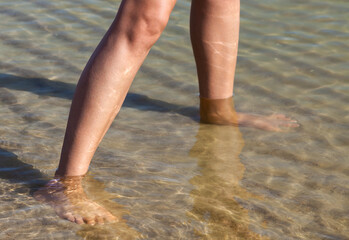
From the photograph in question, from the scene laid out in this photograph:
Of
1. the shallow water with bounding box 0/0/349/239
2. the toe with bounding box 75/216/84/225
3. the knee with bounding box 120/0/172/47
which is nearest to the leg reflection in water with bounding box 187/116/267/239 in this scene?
the shallow water with bounding box 0/0/349/239

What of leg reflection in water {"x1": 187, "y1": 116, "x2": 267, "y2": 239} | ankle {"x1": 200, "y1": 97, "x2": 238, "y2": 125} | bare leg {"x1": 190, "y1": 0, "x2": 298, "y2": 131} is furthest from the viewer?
ankle {"x1": 200, "y1": 97, "x2": 238, "y2": 125}

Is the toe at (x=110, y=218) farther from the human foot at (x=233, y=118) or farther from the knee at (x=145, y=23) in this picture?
the human foot at (x=233, y=118)

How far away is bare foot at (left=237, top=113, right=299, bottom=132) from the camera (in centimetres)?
295

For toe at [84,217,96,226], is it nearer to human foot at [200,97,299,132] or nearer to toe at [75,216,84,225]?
toe at [75,216,84,225]

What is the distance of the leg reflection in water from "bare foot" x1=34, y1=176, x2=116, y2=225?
0.33 m

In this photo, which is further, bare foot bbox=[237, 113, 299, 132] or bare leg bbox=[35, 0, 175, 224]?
bare foot bbox=[237, 113, 299, 132]

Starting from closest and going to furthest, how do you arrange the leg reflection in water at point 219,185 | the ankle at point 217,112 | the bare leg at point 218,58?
1. the leg reflection in water at point 219,185
2. the bare leg at point 218,58
3. the ankle at point 217,112

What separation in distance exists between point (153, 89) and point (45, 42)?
1009mm

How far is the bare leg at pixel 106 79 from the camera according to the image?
7.15ft

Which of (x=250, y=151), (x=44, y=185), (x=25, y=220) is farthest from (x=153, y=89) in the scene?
(x=25, y=220)

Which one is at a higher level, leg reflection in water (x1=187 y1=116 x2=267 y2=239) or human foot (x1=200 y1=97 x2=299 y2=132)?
human foot (x1=200 y1=97 x2=299 y2=132)

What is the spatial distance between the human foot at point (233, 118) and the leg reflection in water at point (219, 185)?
54mm

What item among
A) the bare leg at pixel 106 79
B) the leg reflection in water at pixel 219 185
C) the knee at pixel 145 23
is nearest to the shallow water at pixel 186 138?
the leg reflection in water at pixel 219 185

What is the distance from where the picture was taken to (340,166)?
Answer: 2.59 m
